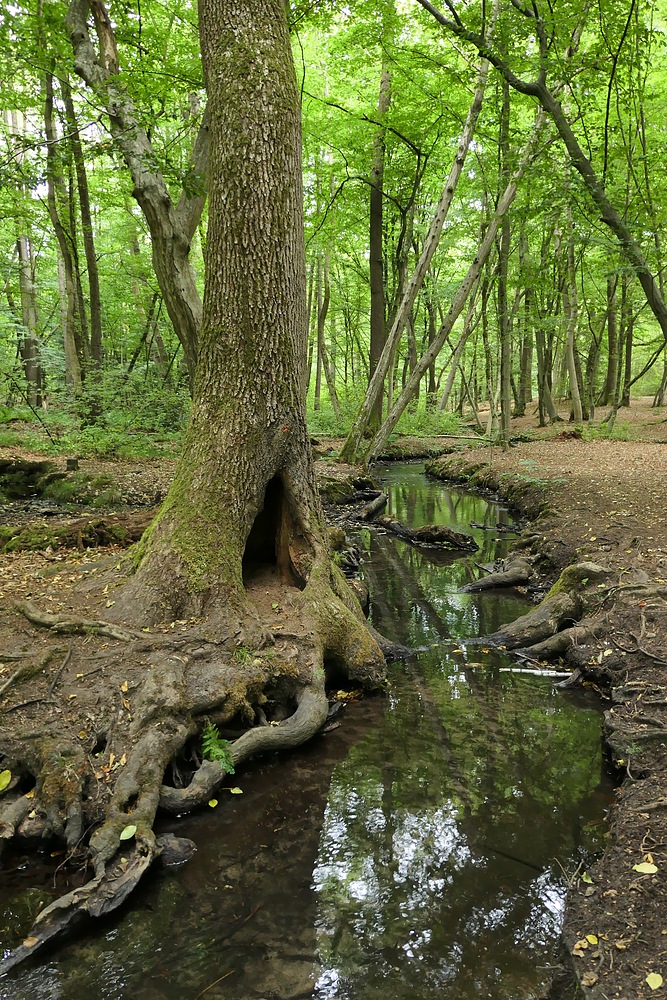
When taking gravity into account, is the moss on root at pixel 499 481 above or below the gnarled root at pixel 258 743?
above

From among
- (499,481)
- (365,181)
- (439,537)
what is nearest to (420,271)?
(365,181)

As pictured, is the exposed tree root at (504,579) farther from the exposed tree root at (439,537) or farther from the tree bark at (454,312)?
the tree bark at (454,312)

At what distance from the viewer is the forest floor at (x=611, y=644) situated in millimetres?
2656

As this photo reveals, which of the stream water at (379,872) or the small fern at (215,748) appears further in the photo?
the small fern at (215,748)

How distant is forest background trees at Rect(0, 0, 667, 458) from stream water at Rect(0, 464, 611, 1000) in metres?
5.85

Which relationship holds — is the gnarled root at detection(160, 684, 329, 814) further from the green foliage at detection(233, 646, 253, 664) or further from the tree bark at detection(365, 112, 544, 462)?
the tree bark at detection(365, 112, 544, 462)

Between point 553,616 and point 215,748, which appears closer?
point 215,748

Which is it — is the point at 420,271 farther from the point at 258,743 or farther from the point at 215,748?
the point at 215,748

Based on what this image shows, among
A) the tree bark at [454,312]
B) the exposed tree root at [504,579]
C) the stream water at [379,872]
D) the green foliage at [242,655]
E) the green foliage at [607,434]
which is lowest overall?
the stream water at [379,872]

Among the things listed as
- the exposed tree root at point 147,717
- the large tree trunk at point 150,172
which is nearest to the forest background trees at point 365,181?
the large tree trunk at point 150,172

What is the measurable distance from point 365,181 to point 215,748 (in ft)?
54.6

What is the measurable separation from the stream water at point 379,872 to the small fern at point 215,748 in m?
0.24

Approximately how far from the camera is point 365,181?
16.4 metres

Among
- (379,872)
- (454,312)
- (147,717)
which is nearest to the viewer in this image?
(379,872)
